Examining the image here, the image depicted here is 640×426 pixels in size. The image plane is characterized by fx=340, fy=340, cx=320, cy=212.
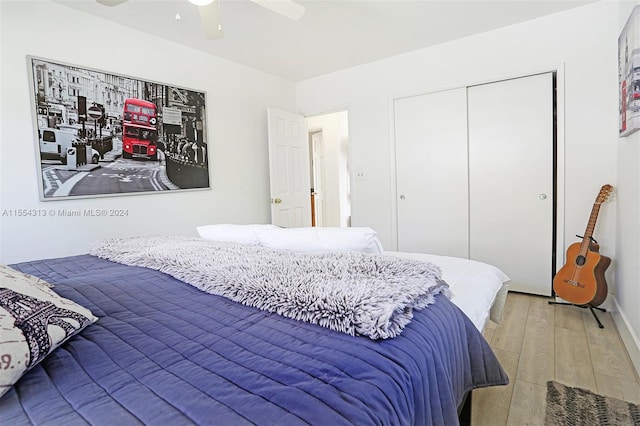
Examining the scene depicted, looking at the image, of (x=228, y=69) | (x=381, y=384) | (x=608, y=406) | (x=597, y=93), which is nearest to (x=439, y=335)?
(x=381, y=384)

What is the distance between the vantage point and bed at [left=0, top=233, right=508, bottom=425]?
1.93 feet

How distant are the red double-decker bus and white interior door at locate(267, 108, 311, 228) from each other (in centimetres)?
123

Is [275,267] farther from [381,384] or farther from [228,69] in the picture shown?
[228,69]

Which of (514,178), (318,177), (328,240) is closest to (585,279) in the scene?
(514,178)

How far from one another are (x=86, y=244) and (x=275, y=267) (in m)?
2.16

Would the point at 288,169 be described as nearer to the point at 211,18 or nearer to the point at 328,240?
the point at 211,18

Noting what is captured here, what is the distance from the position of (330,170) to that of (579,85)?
372cm

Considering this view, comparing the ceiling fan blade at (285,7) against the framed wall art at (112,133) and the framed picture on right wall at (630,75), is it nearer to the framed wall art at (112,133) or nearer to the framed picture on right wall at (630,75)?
the framed wall art at (112,133)

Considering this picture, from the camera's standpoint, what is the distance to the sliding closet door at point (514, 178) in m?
2.96

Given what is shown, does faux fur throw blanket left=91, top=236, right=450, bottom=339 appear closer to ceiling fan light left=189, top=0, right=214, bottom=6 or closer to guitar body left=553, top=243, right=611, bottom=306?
ceiling fan light left=189, top=0, right=214, bottom=6

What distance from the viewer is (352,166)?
4.12 metres

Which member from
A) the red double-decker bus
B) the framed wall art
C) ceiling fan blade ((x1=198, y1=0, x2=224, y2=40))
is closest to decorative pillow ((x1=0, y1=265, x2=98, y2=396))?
ceiling fan blade ((x1=198, y1=0, x2=224, y2=40))

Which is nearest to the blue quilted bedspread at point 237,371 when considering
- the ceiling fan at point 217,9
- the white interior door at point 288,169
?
the ceiling fan at point 217,9

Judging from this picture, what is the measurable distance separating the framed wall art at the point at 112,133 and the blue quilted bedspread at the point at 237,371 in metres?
1.93
